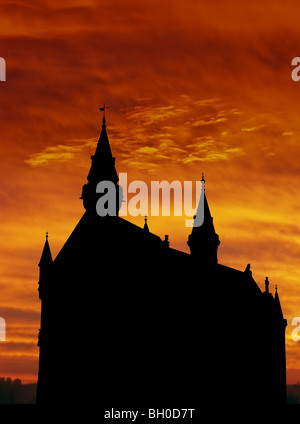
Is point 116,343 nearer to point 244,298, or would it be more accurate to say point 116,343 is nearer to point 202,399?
point 202,399

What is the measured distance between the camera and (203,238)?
7925cm

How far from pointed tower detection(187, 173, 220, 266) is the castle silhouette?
117 millimetres

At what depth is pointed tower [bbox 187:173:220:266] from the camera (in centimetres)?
7812

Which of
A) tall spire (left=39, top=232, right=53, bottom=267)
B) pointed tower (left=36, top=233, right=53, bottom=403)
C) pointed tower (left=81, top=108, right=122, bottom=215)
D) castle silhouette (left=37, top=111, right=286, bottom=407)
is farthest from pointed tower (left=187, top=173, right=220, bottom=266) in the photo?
pointed tower (left=36, top=233, right=53, bottom=403)

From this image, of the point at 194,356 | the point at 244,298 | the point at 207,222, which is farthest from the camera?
the point at 244,298

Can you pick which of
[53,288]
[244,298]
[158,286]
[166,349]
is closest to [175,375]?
[166,349]

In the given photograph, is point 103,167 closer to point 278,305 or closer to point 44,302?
point 44,302

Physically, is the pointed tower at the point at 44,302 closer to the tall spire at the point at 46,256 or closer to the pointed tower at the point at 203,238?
the tall spire at the point at 46,256

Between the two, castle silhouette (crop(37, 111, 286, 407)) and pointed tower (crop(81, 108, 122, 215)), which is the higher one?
pointed tower (crop(81, 108, 122, 215))

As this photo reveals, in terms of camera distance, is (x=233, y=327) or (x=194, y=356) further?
(x=233, y=327)

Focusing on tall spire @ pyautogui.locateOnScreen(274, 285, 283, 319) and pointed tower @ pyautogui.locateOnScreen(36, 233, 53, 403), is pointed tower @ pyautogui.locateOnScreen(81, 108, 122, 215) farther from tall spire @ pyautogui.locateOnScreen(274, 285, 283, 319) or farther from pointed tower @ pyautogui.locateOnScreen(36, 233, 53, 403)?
tall spire @ pyautogui.locateOnScreen(274, 285, 283, 319)

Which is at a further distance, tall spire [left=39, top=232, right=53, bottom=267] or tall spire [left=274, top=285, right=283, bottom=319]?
tall spire [left=274, top=285, right=283, bottom=319]
